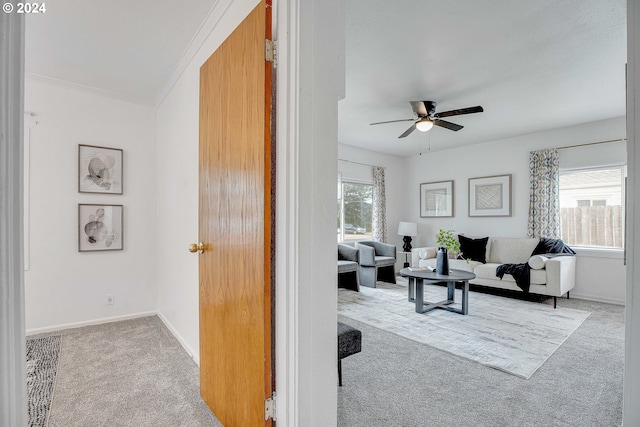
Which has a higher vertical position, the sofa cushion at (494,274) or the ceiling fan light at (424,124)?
the ceiling fan light at (424,124)

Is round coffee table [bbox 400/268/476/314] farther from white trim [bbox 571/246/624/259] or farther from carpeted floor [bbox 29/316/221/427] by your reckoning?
carpeted floor [bbox 29/316/221/427]

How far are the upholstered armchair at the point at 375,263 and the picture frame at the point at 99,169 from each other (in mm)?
3560

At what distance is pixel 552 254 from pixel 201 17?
4.95 metres

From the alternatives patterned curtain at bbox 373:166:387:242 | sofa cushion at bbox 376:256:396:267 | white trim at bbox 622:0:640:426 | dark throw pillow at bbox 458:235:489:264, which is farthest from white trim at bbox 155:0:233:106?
dark throw pillow at bbox 458:235:489:264

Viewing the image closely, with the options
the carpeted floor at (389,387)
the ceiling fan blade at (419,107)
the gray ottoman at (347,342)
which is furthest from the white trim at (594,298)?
the gray ottoman at (347,342)

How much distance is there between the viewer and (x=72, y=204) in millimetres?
3107

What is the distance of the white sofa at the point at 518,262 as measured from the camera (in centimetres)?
392

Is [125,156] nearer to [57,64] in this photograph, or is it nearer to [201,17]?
[57,64]

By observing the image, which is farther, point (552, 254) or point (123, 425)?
point (552, 254)

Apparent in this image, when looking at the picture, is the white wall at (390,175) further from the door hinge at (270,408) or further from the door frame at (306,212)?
the door hinge at (270,408)

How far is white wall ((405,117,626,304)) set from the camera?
13.9 ft

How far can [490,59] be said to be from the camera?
105 inches

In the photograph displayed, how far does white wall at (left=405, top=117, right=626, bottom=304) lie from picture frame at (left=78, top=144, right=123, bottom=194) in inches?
211

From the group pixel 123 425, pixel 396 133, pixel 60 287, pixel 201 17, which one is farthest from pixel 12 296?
pixel 396 133
